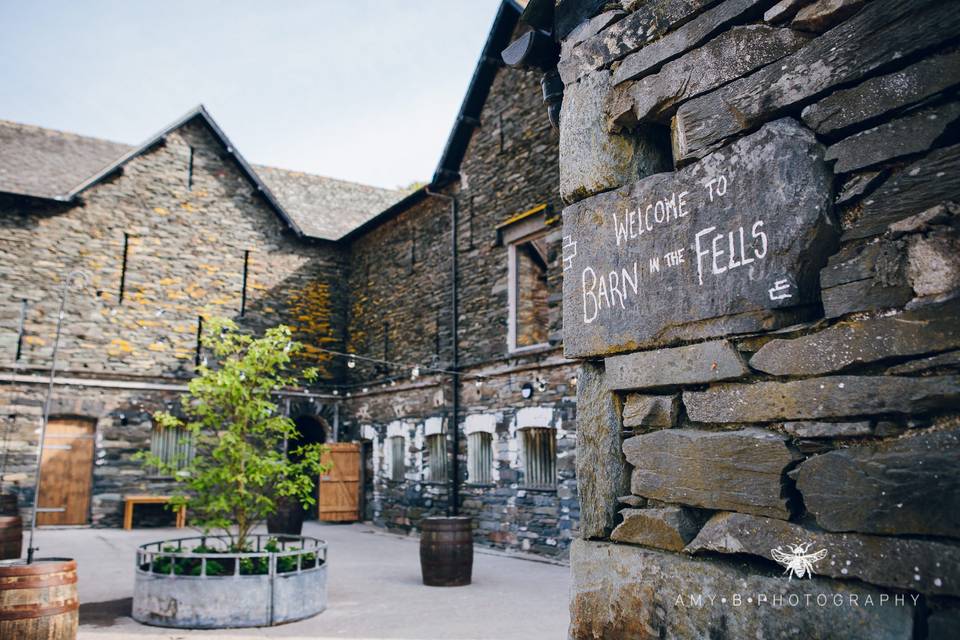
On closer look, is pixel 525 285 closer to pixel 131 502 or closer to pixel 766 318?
pixel 131 502

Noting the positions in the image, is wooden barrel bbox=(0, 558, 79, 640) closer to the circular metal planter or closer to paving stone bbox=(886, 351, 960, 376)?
the circular metal planter

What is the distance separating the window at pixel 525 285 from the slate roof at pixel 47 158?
992cm

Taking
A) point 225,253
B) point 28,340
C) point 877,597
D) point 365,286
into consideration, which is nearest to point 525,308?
point 365,286

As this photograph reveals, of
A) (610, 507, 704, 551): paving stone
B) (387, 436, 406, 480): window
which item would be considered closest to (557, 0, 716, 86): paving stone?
(610, 507, 704, 551): paving stone

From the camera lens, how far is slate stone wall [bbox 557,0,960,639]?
1837mm

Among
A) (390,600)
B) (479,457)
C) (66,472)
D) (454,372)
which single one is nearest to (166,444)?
(66,472)

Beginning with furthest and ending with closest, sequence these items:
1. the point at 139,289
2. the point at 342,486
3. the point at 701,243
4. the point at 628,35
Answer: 1. the point at 342,486
2. the point at 139,289
3. the point at 628,35
4. the point at 701,243

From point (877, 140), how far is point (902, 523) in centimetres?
97

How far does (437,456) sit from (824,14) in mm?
13431

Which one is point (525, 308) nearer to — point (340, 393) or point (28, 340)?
point (340, 393)

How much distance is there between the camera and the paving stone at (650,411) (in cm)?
250

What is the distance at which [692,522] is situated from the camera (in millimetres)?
2393

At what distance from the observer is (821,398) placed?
2031mm

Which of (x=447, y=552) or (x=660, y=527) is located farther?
(x=447, y=552)
